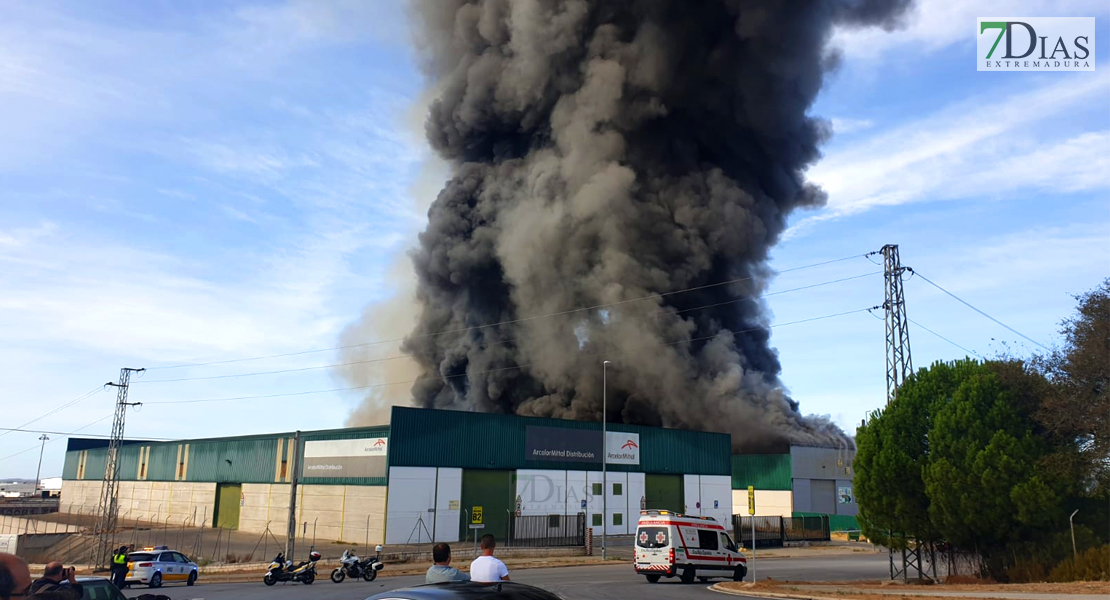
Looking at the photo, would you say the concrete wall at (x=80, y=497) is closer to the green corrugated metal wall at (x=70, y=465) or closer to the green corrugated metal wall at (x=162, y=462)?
the green corrugated metal wall at (x=70, y=465)

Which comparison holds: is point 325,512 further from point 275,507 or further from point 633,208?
point 633,208

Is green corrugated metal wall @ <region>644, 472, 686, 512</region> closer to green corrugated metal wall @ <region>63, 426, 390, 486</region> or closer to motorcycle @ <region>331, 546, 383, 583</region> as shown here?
green corrugated metal wall @ <region>63, 426, 390, 486</region>

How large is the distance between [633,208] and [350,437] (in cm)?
2897

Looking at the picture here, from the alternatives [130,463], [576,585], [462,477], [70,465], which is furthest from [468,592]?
[70,465]

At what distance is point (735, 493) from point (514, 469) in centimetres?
2669

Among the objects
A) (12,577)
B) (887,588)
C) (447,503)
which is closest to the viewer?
(12,577)

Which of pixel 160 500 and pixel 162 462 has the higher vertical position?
pixel 162 462

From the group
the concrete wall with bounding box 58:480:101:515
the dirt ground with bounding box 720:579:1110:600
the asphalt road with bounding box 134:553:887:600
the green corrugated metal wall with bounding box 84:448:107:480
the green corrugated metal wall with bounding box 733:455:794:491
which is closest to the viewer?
the dirt ground with bounding box 720:579:1110:600

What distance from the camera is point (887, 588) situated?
22.5 metres

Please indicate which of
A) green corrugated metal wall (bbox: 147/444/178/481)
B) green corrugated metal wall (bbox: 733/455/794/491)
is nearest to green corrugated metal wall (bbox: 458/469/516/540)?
green corrugated metal wall (bbox: 733/455/794/491)

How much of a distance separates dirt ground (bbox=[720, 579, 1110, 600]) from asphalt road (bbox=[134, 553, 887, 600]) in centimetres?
200

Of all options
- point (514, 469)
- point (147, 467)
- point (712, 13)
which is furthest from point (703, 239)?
point (147, 467)

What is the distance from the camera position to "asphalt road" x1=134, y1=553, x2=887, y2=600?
21.0 metres

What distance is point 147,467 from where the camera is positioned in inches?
2721
